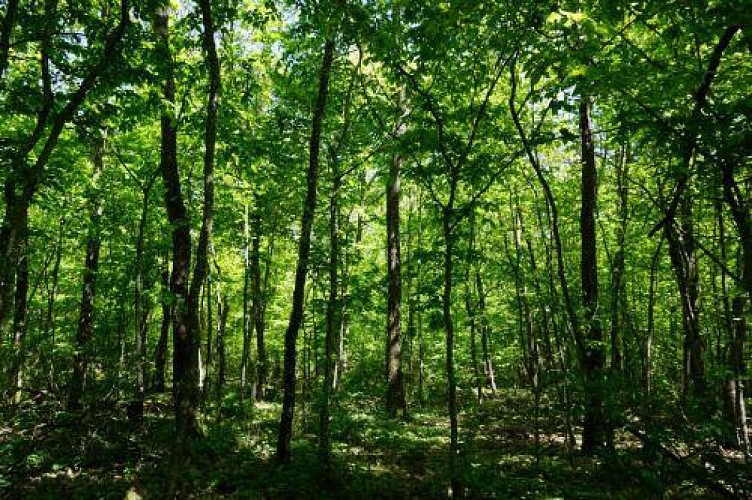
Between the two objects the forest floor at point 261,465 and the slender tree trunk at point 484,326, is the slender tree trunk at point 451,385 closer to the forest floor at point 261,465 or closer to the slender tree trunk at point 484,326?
the forest floor at point 261,465

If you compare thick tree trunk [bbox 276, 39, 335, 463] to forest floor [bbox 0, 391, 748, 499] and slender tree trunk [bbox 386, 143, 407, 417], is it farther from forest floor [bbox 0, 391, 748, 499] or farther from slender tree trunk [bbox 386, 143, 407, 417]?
slender tree trunk [bbox 386, 143, 407, 417]

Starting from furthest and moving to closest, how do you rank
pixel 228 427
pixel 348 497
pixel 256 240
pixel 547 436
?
pixel 256 240 < pixel 547 436 < pixel 228 427 < pixel 348 497

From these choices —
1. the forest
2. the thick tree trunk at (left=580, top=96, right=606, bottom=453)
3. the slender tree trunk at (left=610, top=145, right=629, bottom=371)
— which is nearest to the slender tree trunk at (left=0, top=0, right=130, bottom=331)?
the forest

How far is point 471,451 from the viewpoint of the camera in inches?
442

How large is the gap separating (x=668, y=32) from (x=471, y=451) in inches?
379

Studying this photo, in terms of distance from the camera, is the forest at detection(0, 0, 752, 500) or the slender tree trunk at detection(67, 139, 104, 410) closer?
the forest at detection(0, 0, 752, 500)

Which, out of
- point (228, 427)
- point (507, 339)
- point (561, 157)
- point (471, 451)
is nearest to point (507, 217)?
point (561, 157)

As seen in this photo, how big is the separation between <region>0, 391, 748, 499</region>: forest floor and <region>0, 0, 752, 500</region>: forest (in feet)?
0.25

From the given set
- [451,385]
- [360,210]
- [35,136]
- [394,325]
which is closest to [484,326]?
[394,325]

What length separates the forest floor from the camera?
7699 mm

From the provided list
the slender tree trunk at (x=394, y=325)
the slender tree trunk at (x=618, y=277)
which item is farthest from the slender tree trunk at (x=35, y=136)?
the slender tree trunk at (x=394, y=325)

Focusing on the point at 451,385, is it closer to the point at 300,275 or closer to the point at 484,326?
the point at 300,275

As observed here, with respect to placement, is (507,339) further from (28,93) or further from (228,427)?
(28,93)

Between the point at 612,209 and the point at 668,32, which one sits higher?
the point at 612,209
